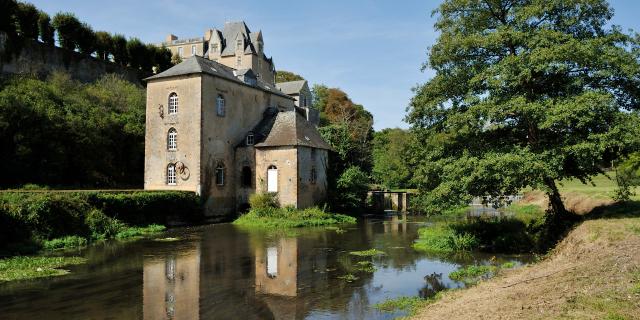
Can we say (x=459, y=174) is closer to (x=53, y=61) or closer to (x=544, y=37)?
(x=544, y=37)

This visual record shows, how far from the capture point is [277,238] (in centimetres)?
2267

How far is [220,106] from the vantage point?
3206 cm

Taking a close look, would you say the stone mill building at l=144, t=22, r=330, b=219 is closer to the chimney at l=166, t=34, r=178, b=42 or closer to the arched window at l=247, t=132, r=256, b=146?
the arched window at l=247, t=132, r=256, b=146

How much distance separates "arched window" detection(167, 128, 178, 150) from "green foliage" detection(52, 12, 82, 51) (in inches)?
801

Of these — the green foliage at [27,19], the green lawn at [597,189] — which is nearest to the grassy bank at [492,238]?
the green lawn at [597,189]

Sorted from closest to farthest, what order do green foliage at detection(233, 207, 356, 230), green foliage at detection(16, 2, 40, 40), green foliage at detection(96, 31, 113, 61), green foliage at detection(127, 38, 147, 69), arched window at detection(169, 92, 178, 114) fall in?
1. green foliage at detection(233, 207, 356, 230)
2. arched window at detection(169, 92, 178, 114)
3. green foliage at detection(16, 2, 40, 40)
4. green foliage at detection(96, 31, 113, 61)
5. green foliage at detection(127, 38, 147, 69)

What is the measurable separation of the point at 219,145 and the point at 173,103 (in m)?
3.92

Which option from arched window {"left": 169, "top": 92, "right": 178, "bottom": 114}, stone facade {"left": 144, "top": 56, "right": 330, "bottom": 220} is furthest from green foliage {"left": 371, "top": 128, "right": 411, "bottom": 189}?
arched window {"left": 169, "top": 92, "right": 178, "bottom": 114}

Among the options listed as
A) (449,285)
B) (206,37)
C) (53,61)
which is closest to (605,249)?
(449,285)

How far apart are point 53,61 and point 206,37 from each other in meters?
29.0

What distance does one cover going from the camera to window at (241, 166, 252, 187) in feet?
109

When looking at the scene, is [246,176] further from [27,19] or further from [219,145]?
[27,19]

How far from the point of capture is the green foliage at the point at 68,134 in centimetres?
2959

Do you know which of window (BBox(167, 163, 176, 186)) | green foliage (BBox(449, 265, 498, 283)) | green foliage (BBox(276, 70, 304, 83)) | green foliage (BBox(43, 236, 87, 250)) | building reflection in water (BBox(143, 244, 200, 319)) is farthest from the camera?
green foliage (BBox(276, 70, 304, 83))
